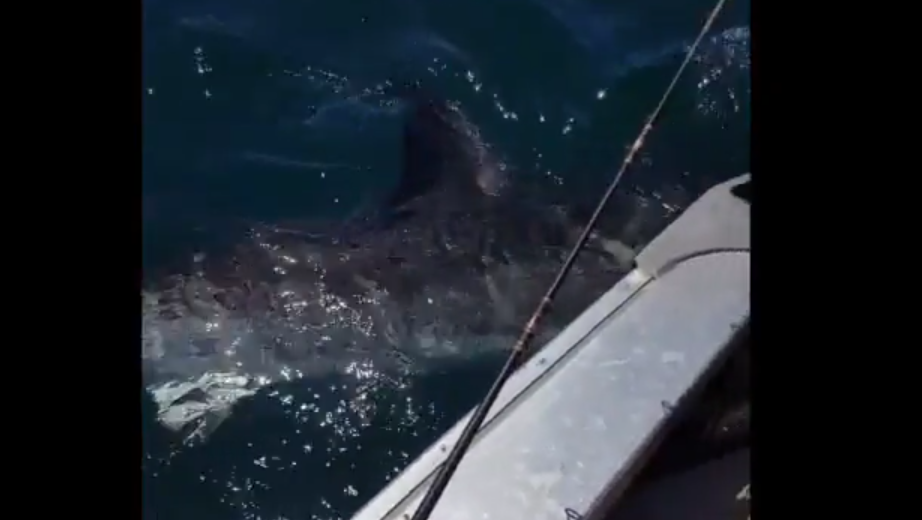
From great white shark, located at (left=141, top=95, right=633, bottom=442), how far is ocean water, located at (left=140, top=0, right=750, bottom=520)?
0.39 ft

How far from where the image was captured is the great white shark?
140 inches

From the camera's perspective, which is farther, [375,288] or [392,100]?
[392,100]

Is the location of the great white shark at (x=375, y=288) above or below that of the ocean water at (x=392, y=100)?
below

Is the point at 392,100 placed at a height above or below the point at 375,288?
above

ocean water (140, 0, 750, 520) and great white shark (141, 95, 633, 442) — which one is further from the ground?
ocean water (140, 0, 750, 520)

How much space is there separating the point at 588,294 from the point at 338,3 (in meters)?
2.08

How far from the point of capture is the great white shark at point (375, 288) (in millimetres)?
3566

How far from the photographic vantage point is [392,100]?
186 inches

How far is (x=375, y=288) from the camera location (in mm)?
3865

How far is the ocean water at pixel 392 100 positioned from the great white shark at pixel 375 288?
0.12 meters

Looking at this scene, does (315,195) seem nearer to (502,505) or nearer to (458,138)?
(458,138)

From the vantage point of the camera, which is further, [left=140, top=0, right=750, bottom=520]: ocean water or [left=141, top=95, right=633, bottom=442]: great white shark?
[left=140, top=0, right=750, bottom=520]: ocean water

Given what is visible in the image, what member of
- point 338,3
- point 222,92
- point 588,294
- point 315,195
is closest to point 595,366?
point 588,294

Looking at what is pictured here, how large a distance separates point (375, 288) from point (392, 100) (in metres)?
1.12
